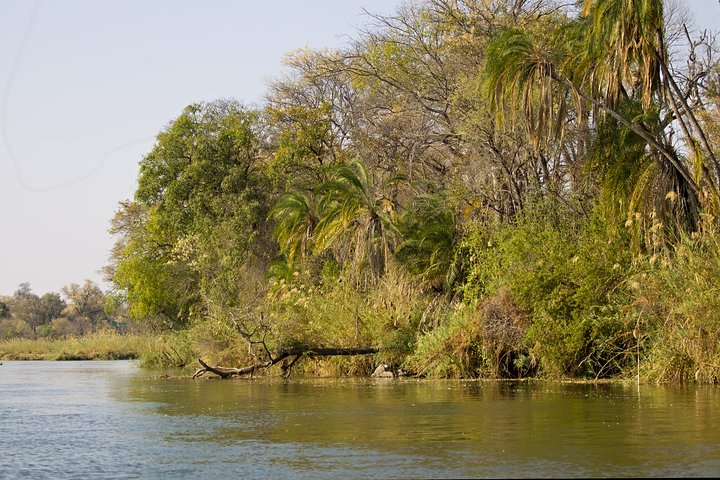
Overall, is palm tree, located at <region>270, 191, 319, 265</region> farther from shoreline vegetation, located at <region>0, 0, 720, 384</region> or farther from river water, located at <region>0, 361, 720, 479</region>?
river water, located at <region>0, 361, 720, 479</region>

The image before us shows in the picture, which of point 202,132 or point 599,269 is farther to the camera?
point 202,132

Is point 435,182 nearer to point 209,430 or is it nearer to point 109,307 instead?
point 209,430

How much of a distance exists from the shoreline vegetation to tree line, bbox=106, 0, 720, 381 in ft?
0.22

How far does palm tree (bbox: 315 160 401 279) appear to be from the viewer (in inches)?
1079

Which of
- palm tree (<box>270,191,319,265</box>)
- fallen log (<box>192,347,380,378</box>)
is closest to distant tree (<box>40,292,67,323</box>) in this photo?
palm tree (<box>270,191,319,265</box>)

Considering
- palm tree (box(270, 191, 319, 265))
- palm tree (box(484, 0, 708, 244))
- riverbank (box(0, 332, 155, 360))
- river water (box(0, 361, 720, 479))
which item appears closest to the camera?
river water (box(0, 361, 720, 479))

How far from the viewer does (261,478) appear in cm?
791

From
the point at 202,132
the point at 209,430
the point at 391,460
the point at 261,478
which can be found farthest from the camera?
the point at 202,132

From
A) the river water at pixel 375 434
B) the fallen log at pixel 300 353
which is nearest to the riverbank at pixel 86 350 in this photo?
the fallen log at pixel 300 353

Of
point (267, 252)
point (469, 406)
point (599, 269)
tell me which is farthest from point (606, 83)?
point (267, 252)

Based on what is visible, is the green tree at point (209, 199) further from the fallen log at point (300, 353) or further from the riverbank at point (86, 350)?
the fallen log at point (300, 353)

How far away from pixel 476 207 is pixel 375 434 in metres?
16.0

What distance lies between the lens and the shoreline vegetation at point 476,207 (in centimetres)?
1928

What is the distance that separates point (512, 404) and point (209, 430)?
4.78 m
